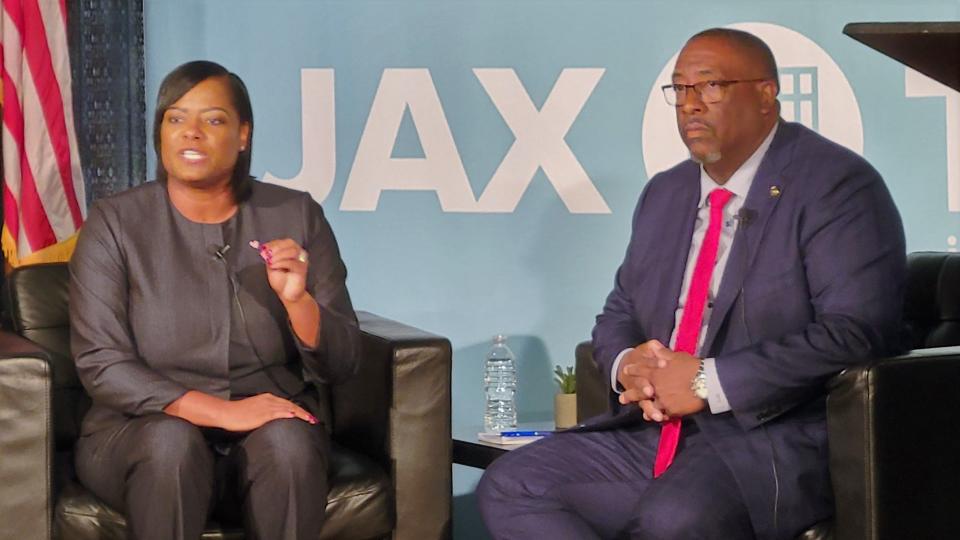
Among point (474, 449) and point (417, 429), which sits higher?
point (417, 429)

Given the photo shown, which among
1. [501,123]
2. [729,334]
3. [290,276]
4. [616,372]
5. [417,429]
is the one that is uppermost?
[501,123]

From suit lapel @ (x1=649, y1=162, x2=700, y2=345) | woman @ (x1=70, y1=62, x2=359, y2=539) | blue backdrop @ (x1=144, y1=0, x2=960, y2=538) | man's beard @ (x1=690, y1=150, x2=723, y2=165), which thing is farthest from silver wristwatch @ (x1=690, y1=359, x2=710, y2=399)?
blue backdrop @ (x1=144, y1=0, x2=960, y2=538)

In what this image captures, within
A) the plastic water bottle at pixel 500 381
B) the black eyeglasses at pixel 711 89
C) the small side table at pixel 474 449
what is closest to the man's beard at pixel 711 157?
the black eyeglasses at pixel 711 89

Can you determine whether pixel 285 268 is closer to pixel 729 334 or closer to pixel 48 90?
pixel 729 334

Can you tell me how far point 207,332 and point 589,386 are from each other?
1.08m

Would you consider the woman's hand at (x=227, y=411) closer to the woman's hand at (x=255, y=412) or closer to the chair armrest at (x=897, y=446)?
the woman's hand at (x=255, y=412)

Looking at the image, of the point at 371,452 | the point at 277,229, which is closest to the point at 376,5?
the point at 277,229

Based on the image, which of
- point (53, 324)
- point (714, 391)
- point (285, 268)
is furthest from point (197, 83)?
point (714, 391)

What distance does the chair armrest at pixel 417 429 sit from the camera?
3.38 meters

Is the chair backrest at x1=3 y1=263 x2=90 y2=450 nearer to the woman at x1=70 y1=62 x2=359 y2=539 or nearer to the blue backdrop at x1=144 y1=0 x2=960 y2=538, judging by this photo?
the woman at x1=70 y1=62 x2=359 y2=539

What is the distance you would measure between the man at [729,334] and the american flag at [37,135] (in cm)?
161

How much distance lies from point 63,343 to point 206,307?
2.02 feet

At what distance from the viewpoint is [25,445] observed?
10.2 ft

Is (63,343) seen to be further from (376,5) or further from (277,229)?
(376,5)
